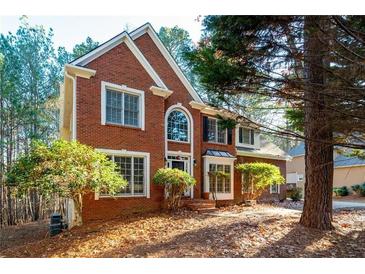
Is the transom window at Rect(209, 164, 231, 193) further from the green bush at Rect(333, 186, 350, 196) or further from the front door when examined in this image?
the green bush at Rect(333, 186, 350, 196)

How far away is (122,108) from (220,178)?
6191 mm

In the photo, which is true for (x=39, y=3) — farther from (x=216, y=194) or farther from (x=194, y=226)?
(x=216, y=194)

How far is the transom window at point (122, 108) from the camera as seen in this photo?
10.5m

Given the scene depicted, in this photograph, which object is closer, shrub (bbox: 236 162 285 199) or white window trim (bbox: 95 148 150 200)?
white window trim (bbox: 95 148 150 200)

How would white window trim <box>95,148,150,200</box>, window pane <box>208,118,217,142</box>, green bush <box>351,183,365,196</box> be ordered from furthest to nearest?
green bush <box>351,183,365,196</box>, window pane <box>208,118,217,142</box>, white window trim <box>95,148,150,200</box>

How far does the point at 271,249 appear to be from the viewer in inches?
244

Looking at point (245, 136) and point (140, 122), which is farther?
point (245, 136)

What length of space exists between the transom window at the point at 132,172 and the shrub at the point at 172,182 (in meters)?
0.52

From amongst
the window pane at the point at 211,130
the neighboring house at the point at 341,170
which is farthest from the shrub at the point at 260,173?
the neighboring house at the point at 341,170

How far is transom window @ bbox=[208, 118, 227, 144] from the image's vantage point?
1495cm

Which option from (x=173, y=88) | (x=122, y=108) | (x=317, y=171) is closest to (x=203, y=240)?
A: (x=317, y=171)

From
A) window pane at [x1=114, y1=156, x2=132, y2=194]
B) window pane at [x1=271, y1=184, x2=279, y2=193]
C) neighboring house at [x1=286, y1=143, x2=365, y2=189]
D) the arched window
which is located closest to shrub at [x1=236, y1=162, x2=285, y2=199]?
window pane at [x1=271, y1=184, x2=279, y2=193]

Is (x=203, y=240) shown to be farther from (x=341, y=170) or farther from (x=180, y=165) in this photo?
(x=341, y=170)

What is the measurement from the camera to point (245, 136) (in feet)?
56.5
